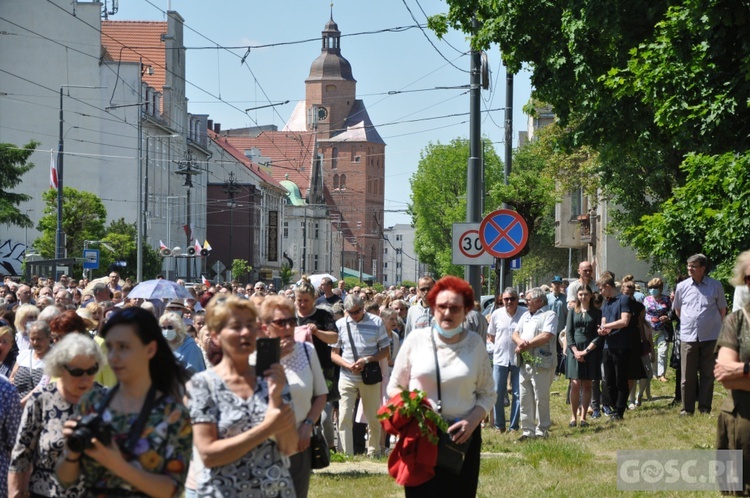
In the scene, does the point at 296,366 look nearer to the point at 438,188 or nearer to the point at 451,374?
the point at 451,374

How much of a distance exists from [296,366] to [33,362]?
2.78m

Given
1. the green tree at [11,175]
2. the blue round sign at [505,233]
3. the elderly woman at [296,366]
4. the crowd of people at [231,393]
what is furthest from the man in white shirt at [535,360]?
the green tree at [11,175]

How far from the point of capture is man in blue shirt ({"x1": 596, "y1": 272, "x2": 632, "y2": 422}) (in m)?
16.6

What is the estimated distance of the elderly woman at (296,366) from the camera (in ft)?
24.0

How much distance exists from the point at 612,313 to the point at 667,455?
4804 millimetres

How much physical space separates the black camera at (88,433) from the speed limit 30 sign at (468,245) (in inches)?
541

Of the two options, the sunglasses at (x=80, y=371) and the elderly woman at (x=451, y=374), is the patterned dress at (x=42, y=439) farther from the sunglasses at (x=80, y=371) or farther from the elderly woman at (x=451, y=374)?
the elderly woman at (x=451, y=374)

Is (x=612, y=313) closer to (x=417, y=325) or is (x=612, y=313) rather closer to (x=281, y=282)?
(x=417, y=325)

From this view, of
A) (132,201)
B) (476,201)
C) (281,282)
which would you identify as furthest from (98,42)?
(476,201)

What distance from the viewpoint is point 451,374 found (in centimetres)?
747

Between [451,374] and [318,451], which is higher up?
[451,374]

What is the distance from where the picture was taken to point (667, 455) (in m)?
12.0

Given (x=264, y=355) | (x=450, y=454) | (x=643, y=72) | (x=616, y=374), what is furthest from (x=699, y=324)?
(x=264, y=355)

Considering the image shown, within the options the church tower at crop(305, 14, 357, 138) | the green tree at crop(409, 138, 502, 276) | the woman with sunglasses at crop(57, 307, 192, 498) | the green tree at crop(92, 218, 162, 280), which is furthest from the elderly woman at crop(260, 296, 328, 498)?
the church tower at crop(305, 14, 357, 138)
